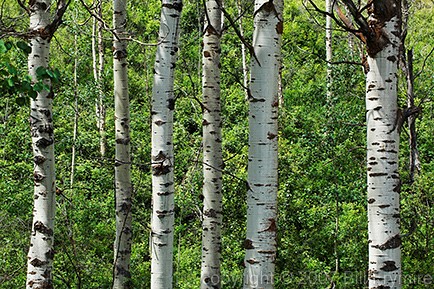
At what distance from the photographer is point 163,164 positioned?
391 cm

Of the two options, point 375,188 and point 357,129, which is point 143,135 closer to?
point 357,129

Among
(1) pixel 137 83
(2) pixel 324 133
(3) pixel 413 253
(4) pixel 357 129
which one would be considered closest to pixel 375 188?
(3) pixel 413 253

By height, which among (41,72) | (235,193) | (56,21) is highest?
(56,21)

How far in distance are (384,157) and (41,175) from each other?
2.42 m

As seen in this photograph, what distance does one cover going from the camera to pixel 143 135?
15.5 meters

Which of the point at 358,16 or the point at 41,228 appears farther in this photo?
the point at 41,228

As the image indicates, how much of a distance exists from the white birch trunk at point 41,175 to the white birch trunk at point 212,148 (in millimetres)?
1630

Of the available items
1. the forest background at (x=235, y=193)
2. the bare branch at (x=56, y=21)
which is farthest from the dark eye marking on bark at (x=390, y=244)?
the forest background at (x=235, y=193)

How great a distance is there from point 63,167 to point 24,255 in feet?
15.1

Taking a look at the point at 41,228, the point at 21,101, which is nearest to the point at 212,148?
the point at 41,228

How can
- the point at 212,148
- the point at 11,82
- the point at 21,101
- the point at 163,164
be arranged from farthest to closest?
the point at 212,148 → the point at 163,164 → the point at 21,101 → the point at 11,82

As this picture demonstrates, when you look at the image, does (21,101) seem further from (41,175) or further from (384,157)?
(384,157)

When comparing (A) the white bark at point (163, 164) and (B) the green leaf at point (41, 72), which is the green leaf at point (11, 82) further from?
(A) the white bark at point (163, 164)

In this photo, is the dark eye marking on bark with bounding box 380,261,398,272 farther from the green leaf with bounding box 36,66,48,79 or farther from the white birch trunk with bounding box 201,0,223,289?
the white birch trunk with bounding box 201,0,223,289
